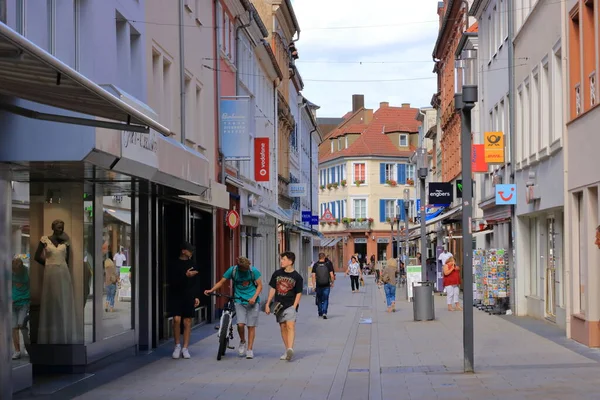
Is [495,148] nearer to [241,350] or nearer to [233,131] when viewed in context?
[233,131]

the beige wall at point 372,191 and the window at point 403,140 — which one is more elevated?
the window at point 403,140

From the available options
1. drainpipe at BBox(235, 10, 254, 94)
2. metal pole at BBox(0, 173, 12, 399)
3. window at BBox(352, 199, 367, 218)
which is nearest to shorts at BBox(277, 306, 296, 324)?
metal pole at BBox(0, 173, 12, 399)

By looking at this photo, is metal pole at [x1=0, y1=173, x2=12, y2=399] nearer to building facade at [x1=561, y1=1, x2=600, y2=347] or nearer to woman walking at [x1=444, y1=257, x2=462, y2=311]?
building facade at [x1=561, y1=1, x2=600, y2=347]

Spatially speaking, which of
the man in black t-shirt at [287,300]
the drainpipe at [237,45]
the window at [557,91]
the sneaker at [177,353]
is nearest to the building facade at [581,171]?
the window at [557,91]

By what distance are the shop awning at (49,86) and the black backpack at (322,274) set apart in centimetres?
1807

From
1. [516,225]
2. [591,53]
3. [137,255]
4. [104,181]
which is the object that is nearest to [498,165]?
[516,225]

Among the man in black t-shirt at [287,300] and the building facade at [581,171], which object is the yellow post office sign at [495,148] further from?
the man in black t-shirt at [287,300]

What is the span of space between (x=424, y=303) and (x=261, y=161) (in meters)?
12.0

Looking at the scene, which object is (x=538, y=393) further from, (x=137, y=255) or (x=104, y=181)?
(x=137, y=255)

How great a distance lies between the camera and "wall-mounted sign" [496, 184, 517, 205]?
26.4 metres

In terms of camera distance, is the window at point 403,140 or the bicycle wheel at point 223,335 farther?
the window at point 403,140

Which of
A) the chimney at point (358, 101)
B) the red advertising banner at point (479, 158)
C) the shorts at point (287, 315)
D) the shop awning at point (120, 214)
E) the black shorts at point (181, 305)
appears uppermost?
the chimney at point (358, 101)

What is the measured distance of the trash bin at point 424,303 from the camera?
84.0 ft

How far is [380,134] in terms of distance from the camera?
3915 inches
